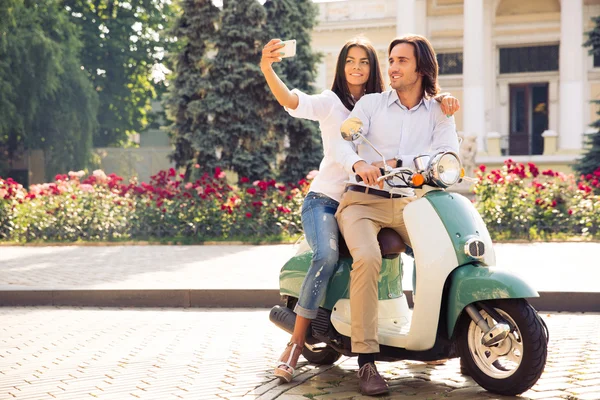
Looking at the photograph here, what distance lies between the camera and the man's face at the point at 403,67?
4.70 m

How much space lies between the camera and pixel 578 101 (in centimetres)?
3362

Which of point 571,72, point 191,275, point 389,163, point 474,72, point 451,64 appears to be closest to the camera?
point 389,163

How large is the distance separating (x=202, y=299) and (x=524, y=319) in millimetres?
4886

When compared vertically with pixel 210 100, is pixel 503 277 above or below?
below

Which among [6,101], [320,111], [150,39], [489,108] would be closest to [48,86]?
[6,101]

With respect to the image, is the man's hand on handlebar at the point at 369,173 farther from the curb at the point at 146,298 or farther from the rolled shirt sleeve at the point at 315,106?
the curb at the point at 146,298

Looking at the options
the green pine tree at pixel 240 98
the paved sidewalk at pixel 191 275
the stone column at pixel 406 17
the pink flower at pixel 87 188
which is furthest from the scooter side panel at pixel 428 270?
the stone column at pixel 406 17

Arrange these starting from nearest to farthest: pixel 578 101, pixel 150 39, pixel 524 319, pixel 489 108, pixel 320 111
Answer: pixel 524 319
pixel 320 111
pixel 578 101
pixel 489 108
pixel 150 39

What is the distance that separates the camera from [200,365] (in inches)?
211

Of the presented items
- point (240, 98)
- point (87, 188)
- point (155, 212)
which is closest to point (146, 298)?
point (155, 212)

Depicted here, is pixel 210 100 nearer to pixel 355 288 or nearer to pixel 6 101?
pixel 6 101

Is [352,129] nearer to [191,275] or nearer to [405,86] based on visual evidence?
[405,86]

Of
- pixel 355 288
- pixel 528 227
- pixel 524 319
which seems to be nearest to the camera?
pixel 524 319

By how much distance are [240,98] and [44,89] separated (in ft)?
35.2
